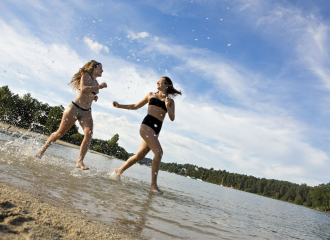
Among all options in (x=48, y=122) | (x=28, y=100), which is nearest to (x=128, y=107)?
(x=48, y=122)

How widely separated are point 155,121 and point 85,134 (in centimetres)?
187

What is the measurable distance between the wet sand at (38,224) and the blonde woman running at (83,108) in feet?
11.3

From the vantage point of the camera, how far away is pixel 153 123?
5.14 m

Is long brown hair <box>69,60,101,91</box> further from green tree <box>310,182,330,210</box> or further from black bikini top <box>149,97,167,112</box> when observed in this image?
green tree <box>310,182,330,210</box>

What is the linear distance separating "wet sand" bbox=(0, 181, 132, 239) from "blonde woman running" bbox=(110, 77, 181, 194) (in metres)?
3.30

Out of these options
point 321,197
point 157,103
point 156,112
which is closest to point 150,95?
point 157,103

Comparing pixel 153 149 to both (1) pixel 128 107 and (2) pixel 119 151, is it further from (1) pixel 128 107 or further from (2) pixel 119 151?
(2) pixel 119 151

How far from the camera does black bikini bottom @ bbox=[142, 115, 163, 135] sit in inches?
203

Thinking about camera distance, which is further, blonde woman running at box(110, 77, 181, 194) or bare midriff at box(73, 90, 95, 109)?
bare midriff at box(73, 90, 95, 109)

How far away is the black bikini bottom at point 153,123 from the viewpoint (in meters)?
5.14

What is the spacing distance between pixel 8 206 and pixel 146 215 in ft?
5.56

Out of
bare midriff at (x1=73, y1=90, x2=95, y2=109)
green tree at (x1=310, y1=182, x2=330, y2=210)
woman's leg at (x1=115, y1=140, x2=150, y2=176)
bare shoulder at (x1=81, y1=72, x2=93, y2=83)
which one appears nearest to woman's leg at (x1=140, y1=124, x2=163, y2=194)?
woman's leg at (x1=115, y1=140, x2=150, y2=176)

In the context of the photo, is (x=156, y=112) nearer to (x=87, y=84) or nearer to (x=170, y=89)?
(x=170, y=89)

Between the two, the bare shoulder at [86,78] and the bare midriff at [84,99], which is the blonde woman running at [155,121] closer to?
the bare midriff at [84,99]
